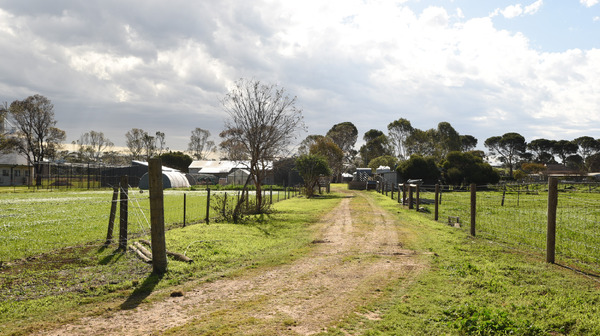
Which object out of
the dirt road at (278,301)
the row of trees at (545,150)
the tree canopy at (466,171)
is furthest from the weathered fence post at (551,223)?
the row of trees at (545,150)

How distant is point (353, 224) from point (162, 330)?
9.98m

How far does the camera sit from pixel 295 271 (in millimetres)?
6910

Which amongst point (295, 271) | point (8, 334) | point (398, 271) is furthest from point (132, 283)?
point (398, 271)

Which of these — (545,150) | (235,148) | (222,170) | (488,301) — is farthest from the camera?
(545,150)

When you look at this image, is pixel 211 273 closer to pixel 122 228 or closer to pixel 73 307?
pixel 73 307

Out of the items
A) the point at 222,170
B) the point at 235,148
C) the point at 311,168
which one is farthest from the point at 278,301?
the point at 222,170

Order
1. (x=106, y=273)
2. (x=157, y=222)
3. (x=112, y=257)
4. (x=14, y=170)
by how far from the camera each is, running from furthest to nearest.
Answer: (x=14, y=170) < (x=112, y=257) < (x=157, y=222) < (x=106, y=273)

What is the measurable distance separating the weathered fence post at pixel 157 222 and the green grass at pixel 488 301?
3862mm

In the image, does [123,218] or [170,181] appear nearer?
[123,218]

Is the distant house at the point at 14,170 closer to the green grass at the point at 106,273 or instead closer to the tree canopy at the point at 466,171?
the green grass at the point at 106,273

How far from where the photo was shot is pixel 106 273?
6711mm

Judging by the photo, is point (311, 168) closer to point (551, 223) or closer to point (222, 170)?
point (551, 223)

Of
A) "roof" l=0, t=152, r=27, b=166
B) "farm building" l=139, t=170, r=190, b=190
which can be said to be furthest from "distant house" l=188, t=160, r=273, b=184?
"roof" l=0, t=152, r=27, b=166

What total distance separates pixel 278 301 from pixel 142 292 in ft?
7.09
